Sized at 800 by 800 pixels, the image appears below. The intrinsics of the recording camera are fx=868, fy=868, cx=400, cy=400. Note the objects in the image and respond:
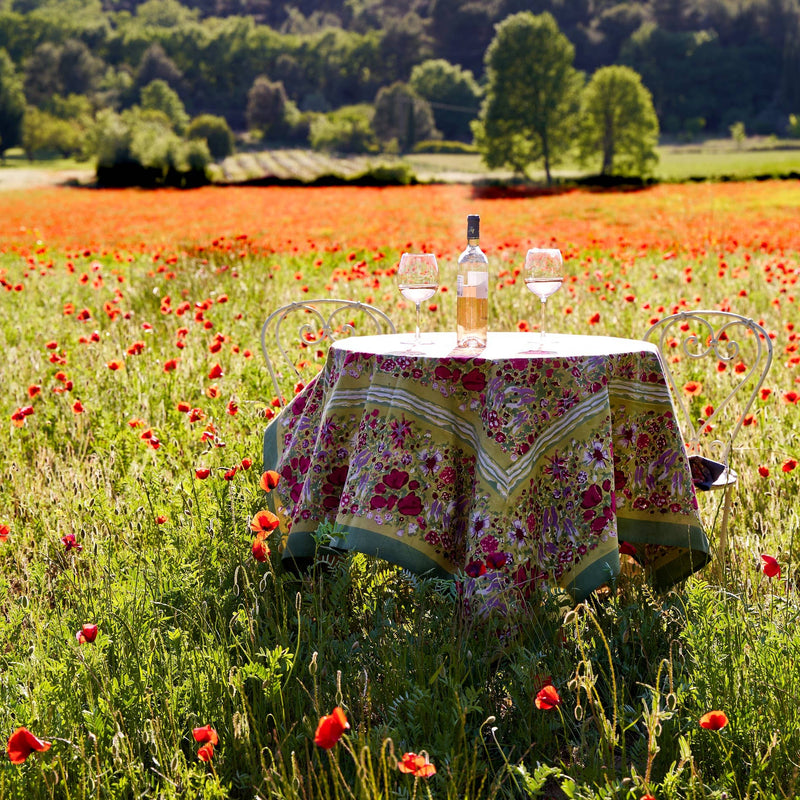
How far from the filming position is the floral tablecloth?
2.89 metres

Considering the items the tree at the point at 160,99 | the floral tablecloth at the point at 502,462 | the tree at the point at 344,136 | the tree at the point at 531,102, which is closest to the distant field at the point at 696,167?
the tree at the point at 531,102

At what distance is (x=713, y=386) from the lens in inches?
216

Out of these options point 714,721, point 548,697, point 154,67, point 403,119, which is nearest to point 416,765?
point 548,697

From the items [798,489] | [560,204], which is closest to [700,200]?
[560,204]

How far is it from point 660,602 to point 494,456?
A: 0.89m

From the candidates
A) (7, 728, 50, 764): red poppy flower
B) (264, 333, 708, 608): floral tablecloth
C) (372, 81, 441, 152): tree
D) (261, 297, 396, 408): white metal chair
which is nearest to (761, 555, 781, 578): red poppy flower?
(264, 333, 708, 608): floral tablecloth

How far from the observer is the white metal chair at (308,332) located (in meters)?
4.09

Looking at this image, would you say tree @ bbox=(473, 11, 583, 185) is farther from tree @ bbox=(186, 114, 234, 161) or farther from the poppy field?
the poppy field

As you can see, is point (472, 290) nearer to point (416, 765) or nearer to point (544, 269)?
point (544, 269)

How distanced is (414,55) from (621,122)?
96.3 metres

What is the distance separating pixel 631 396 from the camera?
10.5 ft

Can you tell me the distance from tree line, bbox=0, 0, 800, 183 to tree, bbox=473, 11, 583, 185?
30.9m

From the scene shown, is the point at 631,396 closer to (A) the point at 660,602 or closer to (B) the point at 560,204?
(A) the point at 660,602

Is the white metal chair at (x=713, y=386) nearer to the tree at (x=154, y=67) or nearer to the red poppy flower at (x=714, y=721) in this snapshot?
the red poppy flower at (x=714, y=721)
